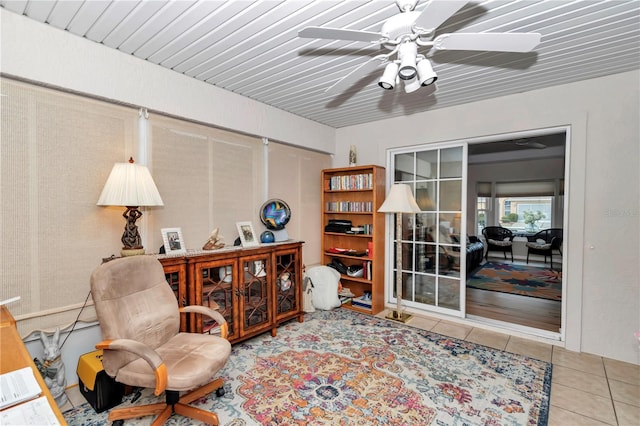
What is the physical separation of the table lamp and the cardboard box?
2.41ft

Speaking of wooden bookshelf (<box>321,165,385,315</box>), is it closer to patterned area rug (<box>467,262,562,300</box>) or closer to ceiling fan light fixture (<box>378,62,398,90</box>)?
ceiling fan light fixture (<box>378,62,398,90</box>)

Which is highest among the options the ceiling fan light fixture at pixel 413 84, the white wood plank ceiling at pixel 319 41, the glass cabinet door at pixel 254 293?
the white wood plank ceiling at pixel 319 41

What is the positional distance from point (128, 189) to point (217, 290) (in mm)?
1096

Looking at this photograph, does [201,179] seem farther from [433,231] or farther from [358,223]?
[433,231]

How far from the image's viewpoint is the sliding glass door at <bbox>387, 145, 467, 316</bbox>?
354 centimetres

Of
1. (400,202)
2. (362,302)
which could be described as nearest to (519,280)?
(362,302)

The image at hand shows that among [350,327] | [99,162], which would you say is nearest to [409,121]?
[350,327]

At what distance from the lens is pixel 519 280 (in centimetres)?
552

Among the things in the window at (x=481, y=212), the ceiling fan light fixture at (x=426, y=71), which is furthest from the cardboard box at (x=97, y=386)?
the window at (x=481, y=212)

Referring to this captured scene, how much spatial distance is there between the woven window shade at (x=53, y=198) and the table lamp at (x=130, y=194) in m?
0.22

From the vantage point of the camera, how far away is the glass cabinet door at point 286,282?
10.4ft

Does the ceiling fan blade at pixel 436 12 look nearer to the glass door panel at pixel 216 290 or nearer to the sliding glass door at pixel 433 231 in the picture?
the glass door panel at pixel 216 290

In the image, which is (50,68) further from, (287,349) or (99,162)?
(287,349)

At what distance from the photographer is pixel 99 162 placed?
2.24 metres
